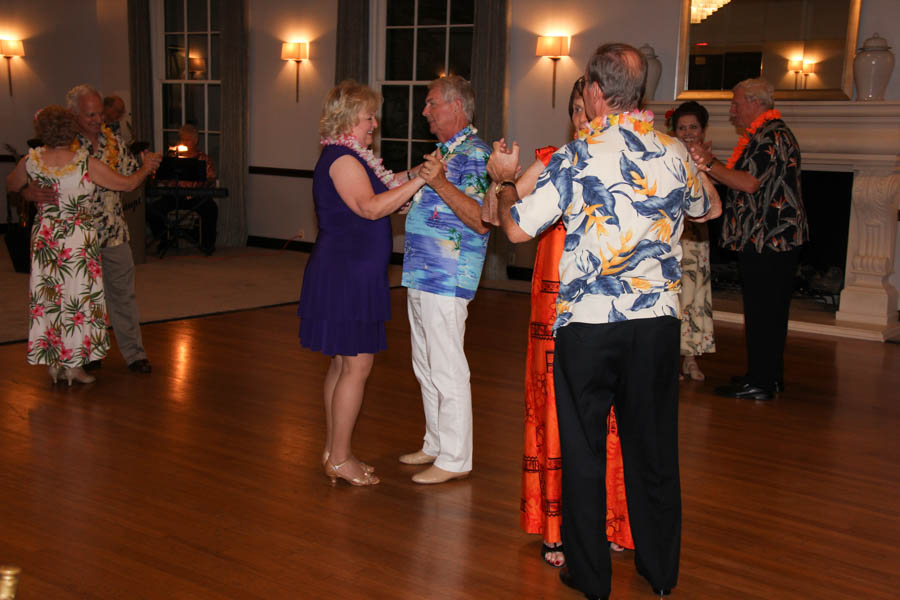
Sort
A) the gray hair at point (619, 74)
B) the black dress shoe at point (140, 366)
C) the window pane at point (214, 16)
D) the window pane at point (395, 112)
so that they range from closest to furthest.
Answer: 1. the gray hair at point (619, 74)
2. the black dress shoe at point (140, 366)
3. the window pane at point (395, 112)
4. the window pane at point (214, 16)

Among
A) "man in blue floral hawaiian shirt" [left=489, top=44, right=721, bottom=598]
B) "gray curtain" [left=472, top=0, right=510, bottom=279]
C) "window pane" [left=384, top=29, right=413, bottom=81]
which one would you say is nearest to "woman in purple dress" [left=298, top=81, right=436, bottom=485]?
"man in blue floral hawaiian shirt" [left=489, top=44, right=721, bottom=598]

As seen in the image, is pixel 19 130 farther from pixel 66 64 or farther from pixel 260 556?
pixel 260 556

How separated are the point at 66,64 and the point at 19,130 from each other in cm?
111

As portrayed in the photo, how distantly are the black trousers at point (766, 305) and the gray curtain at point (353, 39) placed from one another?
20.6ft

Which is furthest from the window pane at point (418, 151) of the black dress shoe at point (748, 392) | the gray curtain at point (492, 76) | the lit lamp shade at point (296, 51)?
the black dress shoe at point (748, 392)

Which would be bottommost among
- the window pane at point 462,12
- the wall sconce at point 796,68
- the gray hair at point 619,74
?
the gray hair at point 619,74

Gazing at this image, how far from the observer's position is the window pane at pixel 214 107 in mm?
11711

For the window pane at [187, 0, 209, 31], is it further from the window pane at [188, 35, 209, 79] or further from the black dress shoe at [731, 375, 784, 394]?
the black dress shoe at [731, 375, 784, 394]

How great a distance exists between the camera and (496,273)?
9.29 meters

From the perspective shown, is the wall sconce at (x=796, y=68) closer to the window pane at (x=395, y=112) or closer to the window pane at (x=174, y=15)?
the window pane at (x=395, y=112)

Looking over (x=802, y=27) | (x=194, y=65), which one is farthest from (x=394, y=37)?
(x=802, y=27)

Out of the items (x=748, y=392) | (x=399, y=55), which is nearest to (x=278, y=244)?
(x=399, y=55)

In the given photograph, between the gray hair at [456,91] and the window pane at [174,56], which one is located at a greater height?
the window pane at [174,56]

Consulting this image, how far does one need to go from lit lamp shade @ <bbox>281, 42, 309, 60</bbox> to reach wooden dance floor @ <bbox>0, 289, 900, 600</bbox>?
20.0ft
